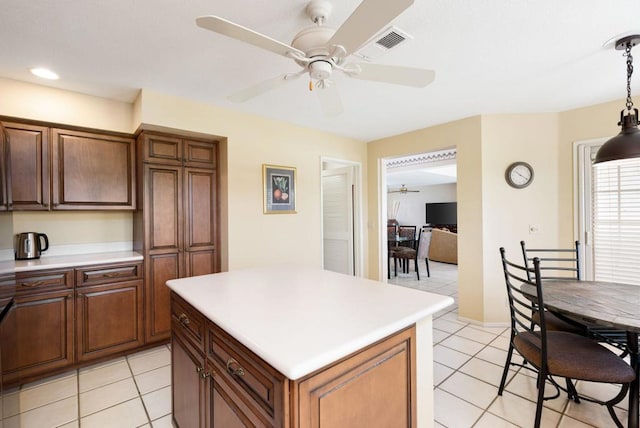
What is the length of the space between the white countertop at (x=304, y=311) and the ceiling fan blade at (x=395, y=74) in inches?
43.3

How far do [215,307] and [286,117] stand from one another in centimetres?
262

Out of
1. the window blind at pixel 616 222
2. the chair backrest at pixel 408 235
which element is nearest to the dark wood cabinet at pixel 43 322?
the window blind at pixel 616 222

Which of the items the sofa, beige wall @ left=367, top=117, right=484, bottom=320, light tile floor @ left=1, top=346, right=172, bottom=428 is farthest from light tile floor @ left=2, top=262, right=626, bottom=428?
the sofa

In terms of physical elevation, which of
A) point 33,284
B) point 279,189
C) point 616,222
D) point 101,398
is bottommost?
point 101,398

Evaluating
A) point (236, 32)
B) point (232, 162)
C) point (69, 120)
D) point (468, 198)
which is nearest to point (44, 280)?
point (69, 120)

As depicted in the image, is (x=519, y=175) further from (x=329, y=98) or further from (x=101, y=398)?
(x=101, y=398)

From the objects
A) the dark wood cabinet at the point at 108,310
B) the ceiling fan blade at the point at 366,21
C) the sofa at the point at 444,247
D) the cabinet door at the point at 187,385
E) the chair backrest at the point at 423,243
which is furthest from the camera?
the sofa at the point at 444,247

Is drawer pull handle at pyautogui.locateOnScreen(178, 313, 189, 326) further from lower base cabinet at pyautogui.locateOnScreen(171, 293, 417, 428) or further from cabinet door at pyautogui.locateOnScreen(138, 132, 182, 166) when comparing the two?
cabinet door at pyautogui.locateOnScreen(138, 132, 182, 166)

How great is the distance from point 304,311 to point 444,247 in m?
6.50

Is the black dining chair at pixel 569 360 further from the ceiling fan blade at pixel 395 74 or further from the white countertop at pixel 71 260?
the white countertop at pixel 71 260

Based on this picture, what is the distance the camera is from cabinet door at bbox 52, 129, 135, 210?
2516mm

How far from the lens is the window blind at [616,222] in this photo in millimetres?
2744

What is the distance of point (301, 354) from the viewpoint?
83 cm

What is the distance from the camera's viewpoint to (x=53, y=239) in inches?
106
